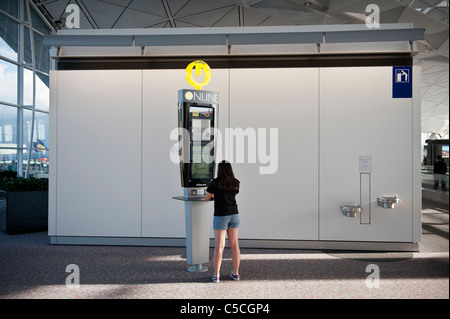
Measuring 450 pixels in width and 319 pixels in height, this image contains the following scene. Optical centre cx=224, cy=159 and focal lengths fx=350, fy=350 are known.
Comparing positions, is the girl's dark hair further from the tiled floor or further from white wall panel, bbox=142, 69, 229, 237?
white wall panel, bbox=142, 69, 229, 237

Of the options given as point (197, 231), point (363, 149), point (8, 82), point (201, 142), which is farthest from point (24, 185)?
point (363, 149)

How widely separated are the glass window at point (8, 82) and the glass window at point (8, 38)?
0.30 meters

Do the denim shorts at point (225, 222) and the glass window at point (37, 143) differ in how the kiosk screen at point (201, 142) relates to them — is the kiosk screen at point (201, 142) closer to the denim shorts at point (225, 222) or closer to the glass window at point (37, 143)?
the denim shorts at point (225, 222)

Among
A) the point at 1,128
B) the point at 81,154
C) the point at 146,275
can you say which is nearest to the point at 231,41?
the point at 81,154

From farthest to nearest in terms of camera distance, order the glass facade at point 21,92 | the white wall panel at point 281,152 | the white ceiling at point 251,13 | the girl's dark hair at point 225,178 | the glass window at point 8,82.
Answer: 1. the glass facade at point 21,92
2. the glass window at point 8,82
3. the white ceiling at point 251,13
4. the white wall panel at point 281,152
5. the girl's dark hair at point 225,178

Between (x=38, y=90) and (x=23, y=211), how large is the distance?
260 inches

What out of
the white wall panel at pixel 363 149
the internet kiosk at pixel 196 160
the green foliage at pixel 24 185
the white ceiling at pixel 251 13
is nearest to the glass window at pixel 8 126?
the green foliage at pixel 24 185

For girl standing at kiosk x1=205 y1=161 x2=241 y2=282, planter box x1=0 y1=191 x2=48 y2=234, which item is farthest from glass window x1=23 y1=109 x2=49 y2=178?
girl standing at kiosk x1=205 y1=161 x2=241 y2=282

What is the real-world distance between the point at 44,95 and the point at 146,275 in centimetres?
1059

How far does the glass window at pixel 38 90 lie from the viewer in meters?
11.6

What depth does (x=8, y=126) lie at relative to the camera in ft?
35.9

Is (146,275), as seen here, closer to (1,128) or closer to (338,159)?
(338,159)

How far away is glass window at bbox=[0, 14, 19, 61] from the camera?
10703 mm
